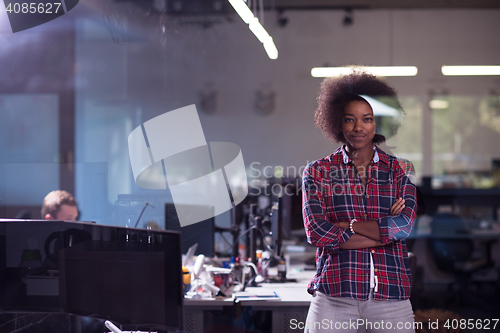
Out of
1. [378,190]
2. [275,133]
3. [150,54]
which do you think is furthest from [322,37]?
[378,190]

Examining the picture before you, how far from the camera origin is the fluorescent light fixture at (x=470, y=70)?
206 inches

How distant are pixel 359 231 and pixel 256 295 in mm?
859

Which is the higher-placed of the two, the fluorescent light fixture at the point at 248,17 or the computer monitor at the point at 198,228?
the fluorescent light fixture at the point at 248,17

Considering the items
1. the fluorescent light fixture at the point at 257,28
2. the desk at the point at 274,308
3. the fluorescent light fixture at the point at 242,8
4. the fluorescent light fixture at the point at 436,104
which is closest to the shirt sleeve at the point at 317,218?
the desk at the point at 274,308

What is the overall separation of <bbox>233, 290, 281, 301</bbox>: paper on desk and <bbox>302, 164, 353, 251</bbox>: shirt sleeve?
629 mm

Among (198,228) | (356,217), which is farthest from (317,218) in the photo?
(198,228)

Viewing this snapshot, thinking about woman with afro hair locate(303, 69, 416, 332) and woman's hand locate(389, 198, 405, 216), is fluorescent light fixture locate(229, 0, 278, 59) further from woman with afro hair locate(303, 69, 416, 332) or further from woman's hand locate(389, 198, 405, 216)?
woman's hand locate(389, 198, 405, 216)

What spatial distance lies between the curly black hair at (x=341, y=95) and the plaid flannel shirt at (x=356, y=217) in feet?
0.78

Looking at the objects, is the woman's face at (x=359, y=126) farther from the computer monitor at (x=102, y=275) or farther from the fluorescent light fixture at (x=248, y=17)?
the fluorescent light fixture at (x=248, y=17)

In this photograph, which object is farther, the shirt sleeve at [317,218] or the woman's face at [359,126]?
the woman's face at [359,126]

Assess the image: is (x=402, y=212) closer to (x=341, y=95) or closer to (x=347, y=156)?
(x=347, y=156)

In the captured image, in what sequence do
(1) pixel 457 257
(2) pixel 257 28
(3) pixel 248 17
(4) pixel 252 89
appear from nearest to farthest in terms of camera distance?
(3) pixel 248 17 → (2) pixel 257 28 → (1) pixel 457 257 → (4) pixel 252 89

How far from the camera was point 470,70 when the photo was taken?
17.1ft

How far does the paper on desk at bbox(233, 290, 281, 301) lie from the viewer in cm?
225
